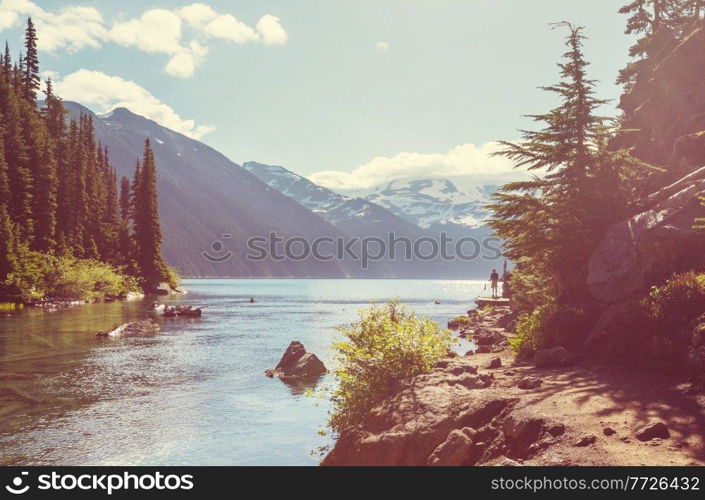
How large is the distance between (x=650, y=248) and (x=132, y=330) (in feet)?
135

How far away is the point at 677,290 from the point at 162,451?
645 inches

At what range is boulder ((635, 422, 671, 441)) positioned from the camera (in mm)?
10867

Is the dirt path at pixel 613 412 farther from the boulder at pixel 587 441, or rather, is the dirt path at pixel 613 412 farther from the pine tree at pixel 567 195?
the pine tree at pixel 567 195

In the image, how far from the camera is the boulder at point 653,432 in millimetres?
10867

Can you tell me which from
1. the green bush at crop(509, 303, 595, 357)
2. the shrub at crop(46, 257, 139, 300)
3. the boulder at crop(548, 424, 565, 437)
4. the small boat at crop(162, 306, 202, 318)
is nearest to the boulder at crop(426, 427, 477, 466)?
the boulder at crop(548, 424, 565, 437)

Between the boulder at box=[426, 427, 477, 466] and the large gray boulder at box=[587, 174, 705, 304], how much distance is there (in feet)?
32.1

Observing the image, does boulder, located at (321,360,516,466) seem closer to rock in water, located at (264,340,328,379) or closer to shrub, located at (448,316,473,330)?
rock in water, located at (264,340,328,379)

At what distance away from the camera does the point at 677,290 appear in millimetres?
16156

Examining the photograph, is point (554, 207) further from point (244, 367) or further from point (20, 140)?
point (20, 140)

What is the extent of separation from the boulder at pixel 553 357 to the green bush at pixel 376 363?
3344 mm

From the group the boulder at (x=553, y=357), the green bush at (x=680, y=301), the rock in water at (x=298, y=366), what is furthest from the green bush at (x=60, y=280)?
the green bush at (x=680, y=301)

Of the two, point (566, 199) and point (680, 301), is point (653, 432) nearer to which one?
point (680, 301)

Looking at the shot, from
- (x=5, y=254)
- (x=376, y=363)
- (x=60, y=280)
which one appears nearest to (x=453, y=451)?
(x=376, y=363)
